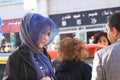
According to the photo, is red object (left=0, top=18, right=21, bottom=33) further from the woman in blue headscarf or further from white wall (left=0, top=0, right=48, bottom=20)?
the woman in blue headscarf

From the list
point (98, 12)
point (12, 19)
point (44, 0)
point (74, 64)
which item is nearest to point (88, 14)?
point (98, 12)

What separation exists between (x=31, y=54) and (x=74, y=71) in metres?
1.48

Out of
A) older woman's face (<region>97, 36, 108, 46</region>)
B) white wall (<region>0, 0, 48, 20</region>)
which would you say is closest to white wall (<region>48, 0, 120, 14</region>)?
white wall (<region>0, 0, 48, 20</region>)

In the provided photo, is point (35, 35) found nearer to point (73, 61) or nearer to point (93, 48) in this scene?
point (73, 61)

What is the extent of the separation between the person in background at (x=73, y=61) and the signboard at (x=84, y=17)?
59.7ft

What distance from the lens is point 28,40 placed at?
301cm

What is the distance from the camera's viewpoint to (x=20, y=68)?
2.95m

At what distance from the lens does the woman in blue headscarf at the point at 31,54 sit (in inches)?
116

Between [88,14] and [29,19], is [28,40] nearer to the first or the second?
[29,19]

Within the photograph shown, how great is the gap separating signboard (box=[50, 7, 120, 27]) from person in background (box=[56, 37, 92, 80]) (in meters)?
18.2

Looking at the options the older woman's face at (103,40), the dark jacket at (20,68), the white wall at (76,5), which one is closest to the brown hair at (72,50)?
the dark jacket at (20,68)

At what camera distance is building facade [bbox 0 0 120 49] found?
75.7 feet

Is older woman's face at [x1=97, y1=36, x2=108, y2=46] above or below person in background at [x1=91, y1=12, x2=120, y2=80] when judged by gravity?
below

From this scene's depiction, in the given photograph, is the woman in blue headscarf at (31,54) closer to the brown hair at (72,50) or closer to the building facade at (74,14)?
→ the brown hair at (72,50)
